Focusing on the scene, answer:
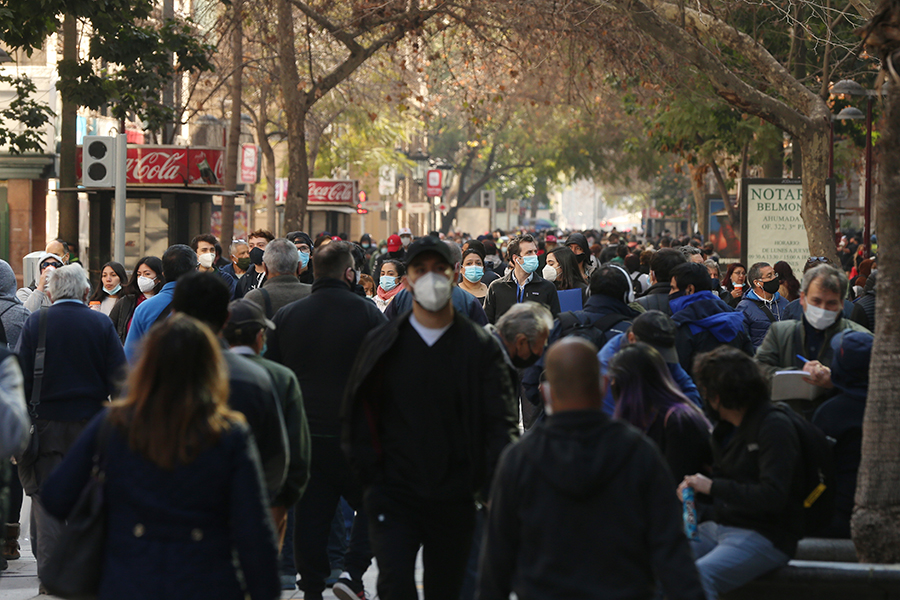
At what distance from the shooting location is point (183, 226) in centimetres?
2128

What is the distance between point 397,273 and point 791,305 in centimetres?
336

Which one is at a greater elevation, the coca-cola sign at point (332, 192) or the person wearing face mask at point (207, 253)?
the coca-cola sign at point (332, 192)

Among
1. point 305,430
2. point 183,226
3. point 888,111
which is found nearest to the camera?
point 305,430

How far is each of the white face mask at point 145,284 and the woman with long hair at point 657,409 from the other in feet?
15.0

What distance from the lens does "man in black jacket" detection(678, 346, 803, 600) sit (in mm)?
4629

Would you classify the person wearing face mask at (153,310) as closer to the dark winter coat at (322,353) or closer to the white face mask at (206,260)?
the dark winter coat at (322,353)

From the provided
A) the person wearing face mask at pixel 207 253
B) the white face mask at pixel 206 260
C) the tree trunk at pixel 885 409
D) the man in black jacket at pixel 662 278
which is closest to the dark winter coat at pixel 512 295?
the man in black jacket at pixel 662 278

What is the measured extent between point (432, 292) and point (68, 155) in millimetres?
12050

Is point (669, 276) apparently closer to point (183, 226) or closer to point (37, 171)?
point (183, 226)

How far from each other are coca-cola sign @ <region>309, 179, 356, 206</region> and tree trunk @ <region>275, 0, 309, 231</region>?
17545 millimetres

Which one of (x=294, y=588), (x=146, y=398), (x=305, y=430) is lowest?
(x=294, y=588)

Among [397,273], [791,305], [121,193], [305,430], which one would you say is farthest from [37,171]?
[305,430]

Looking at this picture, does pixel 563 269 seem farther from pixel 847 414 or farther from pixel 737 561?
pixel 737 561

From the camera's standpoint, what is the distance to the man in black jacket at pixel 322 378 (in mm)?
5949
